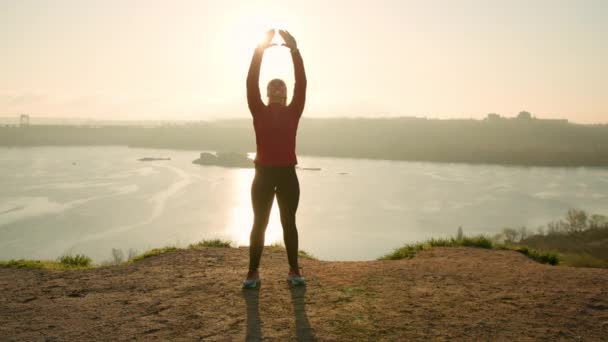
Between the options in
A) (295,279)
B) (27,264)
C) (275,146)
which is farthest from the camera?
(27,264)

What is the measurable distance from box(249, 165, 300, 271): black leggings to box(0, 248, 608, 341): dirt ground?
0.56m

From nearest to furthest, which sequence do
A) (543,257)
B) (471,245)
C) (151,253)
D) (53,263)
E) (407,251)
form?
(53,263) → (151,253) → (543,257) → (407,251) → (471,245)

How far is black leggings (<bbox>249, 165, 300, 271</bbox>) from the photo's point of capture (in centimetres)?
477

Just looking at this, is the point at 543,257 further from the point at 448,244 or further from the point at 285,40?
the point at 285,40

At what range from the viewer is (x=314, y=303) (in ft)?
14.6

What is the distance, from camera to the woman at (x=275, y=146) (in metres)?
4.74

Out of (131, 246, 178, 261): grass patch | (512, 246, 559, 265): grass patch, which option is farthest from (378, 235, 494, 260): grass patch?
(131, 246, 178, 261): grass patch

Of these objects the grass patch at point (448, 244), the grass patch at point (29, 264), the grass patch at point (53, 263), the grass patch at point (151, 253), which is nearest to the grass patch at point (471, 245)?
the grass patch at point (448, 244)

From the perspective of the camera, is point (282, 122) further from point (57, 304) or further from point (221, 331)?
point (57, 304)

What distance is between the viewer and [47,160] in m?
130

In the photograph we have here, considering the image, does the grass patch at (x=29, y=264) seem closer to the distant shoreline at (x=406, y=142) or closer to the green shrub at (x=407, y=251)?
the green shrub at (x=407, y=251)

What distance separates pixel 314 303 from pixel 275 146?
5.36 ft

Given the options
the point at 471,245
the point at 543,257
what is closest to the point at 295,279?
the point at 471,245

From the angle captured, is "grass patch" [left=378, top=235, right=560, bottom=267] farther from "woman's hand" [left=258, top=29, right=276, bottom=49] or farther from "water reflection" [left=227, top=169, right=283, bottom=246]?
"water reflection" [left=227, top=169, right=283, bottom=246]
